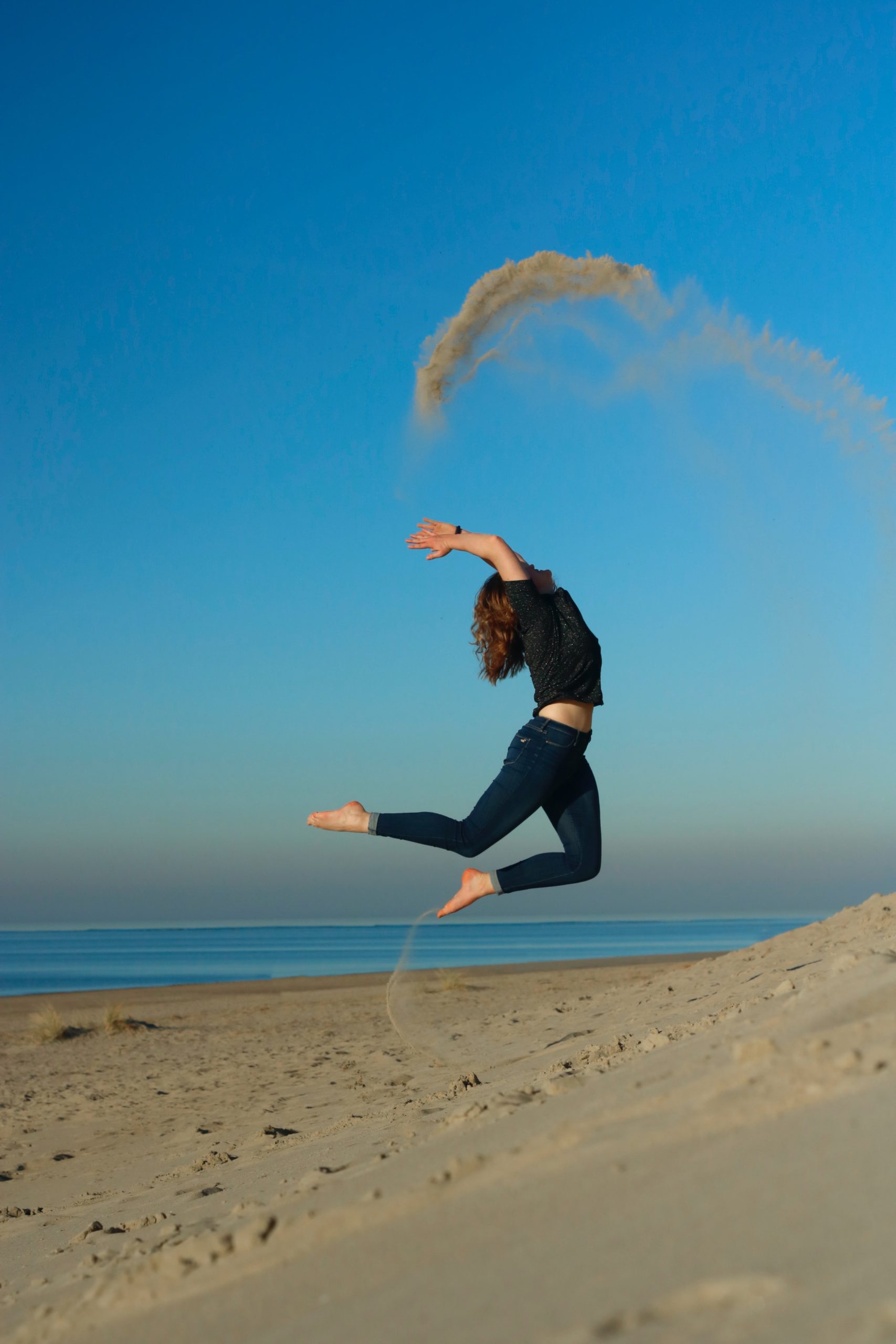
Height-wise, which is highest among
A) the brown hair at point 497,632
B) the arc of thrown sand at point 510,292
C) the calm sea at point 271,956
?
the arc of thrown sand at point 510,292

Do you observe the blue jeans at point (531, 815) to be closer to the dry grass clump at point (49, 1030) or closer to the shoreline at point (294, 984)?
the dry grass clump at point (49, 1030)

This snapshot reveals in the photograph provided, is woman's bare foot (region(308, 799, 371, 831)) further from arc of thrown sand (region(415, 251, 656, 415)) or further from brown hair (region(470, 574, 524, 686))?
arc of thrown sand (region(415, 251, 656, 415))

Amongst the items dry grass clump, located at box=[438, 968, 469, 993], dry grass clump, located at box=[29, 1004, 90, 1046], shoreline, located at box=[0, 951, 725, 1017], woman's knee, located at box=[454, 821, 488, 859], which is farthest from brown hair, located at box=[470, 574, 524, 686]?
shoreline, located at box=[0, 951, 725, 1017]

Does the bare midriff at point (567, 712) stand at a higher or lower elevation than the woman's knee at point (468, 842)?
higher

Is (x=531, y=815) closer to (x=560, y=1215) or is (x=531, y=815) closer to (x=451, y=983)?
(x=560, y=1215)

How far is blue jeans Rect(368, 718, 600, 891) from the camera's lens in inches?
196

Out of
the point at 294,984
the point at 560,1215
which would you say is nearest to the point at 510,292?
the point at 560,1215

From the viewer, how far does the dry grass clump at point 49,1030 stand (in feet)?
45.4

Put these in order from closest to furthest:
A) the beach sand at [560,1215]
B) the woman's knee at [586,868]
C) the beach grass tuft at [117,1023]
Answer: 1. the beach sand at [560,1215]
2. the woman's knee at [586,868]
3. the beach grass tuft at [117,1023]

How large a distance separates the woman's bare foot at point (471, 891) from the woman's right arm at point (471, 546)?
1.60 m

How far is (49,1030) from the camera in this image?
13875mm

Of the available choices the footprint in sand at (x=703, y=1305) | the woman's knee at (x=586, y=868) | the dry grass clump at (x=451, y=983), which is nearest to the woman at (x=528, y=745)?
the woman's knee at (x=586, y=868)

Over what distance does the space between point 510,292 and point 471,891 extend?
5562 millimetres

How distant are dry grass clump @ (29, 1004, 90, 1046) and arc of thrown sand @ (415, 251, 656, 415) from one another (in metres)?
10.3
